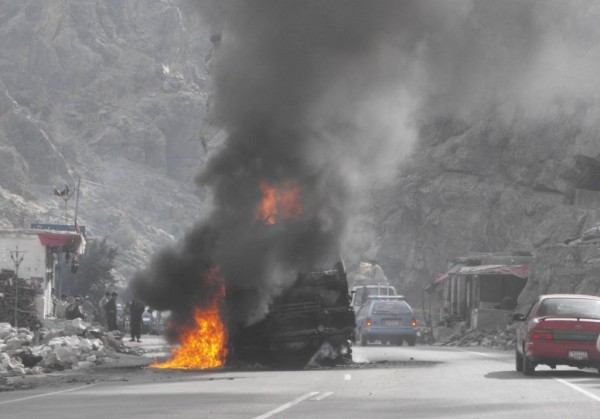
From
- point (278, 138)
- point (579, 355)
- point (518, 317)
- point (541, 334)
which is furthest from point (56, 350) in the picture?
point (579, 355)

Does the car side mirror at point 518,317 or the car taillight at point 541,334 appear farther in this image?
the car side mirror at point 518,317

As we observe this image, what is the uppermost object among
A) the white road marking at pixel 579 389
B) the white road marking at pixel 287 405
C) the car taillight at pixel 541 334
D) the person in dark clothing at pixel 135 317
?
the person in dark clothing at pixel 135 317

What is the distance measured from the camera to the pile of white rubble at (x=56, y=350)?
23.1 metres

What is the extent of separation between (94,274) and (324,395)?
77.0m

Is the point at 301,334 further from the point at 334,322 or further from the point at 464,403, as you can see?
the point at 464,403

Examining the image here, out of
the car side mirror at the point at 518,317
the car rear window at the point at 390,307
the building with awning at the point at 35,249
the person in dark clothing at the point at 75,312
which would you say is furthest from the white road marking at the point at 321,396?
the building with awning at the point at 35,249

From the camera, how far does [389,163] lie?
88312mm

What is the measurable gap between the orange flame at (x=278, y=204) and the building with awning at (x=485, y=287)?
2236 cm

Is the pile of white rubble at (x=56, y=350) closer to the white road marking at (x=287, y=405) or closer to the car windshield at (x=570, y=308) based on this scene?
the white road marking at (x=287, y=405)

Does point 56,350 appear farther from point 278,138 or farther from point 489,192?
point 489,192

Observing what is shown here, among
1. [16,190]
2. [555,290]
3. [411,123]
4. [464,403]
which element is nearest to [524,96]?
[411,123]

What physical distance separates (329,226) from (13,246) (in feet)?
105

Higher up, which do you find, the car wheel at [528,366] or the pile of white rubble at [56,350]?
the pile of white rubble at [56,350]

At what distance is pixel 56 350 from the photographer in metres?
24.8
